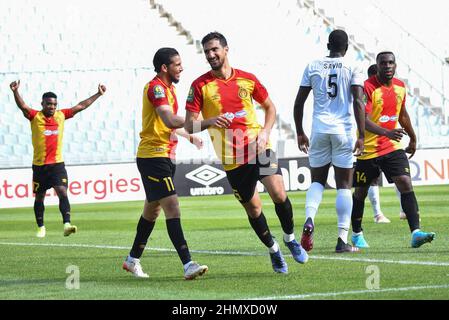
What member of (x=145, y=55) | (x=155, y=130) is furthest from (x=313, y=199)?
(x=145, y=55)

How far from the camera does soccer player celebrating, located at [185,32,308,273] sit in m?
9.70

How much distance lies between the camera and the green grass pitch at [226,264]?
8.65 metres

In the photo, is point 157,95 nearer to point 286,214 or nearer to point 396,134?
point 286,214

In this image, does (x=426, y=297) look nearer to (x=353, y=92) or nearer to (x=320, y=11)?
(x=353, y=92)

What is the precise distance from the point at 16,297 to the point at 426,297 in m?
3.30

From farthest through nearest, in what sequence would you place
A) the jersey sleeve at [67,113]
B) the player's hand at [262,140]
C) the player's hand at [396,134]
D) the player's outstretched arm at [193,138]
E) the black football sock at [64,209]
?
the jersey sleeve at [67,113]
the black football sock at [64,209]
the player's hand at [396,134]
the player's outstretched arm at [193,138]
the player's hand at [262,140]

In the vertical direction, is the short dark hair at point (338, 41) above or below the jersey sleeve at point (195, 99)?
above

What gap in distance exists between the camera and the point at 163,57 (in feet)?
32.8

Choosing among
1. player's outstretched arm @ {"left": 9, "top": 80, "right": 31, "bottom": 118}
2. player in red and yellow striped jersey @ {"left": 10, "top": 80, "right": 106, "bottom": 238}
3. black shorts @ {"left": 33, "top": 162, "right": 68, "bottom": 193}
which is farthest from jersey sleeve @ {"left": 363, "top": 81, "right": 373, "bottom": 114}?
black shorts @ {"left": 33, "top": 162, "right": 68, "bottom": 193}

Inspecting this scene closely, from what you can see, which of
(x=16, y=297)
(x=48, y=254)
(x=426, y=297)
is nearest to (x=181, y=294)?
(x=16, y=297)

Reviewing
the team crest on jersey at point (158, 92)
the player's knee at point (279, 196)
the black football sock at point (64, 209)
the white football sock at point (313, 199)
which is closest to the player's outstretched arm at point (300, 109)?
the white football sock at point (313, 199)

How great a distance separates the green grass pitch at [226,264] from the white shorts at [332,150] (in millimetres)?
976

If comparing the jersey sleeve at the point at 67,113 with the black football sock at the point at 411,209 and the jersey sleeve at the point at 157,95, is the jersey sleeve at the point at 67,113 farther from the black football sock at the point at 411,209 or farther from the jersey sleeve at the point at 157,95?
the jersey sleeve at the point at 157,95

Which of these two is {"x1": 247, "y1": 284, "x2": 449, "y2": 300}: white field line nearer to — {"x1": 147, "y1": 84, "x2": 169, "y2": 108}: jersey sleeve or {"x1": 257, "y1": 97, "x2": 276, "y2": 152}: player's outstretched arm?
{"x1": 257, "y1": 97, "x2": 276, "y2": 152}: player's outstretched arm
